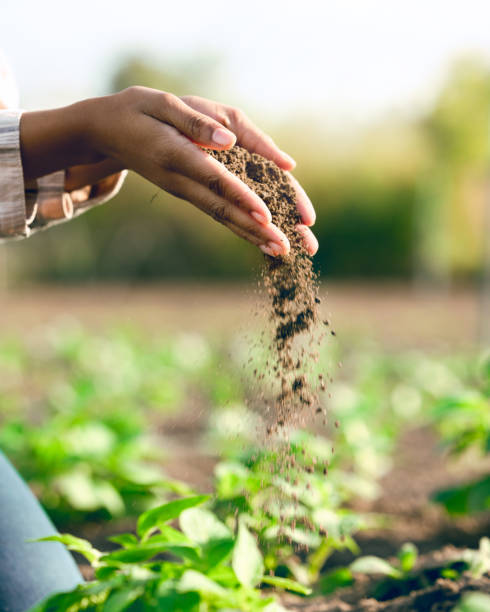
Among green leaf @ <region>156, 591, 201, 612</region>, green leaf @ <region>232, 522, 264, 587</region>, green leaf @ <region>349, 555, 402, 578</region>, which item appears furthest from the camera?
green leaf @ <region>349, 555, 402, 578</region>

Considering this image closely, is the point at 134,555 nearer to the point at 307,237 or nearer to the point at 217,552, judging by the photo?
the point at 217,552

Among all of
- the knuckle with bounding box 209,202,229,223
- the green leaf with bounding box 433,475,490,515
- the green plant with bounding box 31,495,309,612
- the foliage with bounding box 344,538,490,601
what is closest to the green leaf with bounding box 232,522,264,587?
the green plant with bounding box 31,495,309,612

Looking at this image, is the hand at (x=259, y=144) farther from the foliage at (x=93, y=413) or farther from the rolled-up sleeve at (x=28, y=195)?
the foliage at (x=93, y=413)

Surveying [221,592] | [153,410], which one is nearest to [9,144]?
[221,592]

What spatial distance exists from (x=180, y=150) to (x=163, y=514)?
54cm

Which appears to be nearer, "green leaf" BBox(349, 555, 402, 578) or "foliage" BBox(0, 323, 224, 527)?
"green leaf" BBox(349, 555, 402, 578)

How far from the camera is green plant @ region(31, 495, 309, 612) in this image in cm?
78

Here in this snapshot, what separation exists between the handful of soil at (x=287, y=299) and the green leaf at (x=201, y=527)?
215mm

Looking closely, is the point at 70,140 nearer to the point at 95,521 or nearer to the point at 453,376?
the point at 95,521

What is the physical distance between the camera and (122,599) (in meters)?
0.78

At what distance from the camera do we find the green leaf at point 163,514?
957mm

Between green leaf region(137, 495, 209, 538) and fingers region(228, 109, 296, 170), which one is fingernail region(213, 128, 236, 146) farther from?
green leaf region(137, 495, 209, 538)

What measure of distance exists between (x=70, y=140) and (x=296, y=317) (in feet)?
1.66

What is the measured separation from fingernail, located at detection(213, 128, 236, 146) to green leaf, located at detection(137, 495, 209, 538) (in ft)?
1.70
